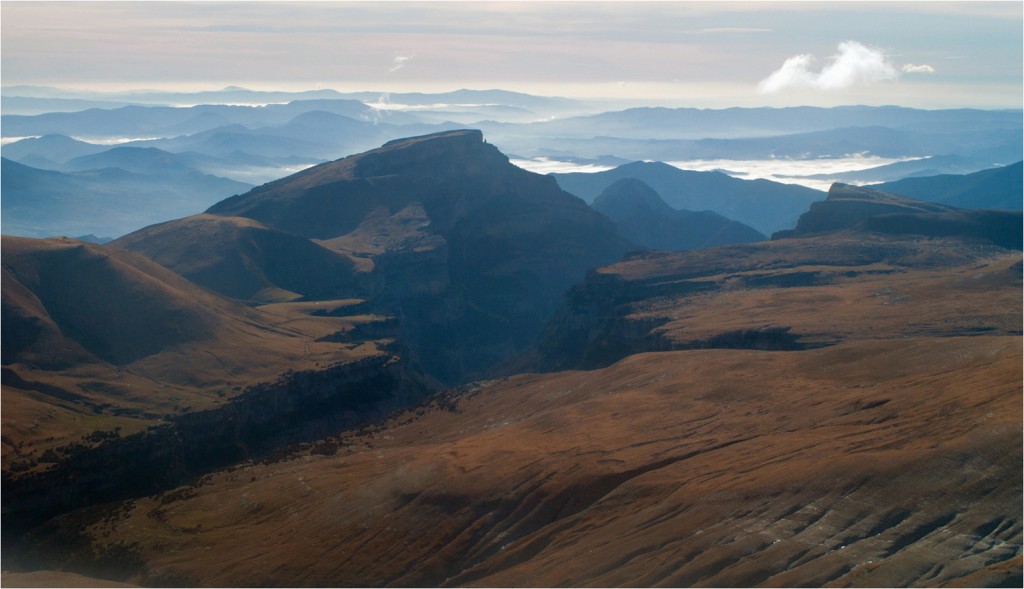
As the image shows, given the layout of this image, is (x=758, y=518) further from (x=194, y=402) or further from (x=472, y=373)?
(x=472, y=373)

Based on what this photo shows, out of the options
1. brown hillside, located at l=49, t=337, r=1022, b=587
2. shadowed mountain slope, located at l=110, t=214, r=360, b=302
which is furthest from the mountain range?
shadowed mountain slope, located at l=110, t=214, r=360, b=302

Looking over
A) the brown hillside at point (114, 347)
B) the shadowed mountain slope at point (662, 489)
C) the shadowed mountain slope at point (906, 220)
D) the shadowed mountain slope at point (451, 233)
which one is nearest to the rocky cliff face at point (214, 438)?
the brown hillside at point (114, 347)

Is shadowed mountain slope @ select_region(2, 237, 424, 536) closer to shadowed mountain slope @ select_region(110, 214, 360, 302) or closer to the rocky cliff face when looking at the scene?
the rocky cliff face

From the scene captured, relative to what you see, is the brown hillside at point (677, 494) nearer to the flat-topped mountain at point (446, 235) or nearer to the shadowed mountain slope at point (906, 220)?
the flat-topped mountain at point (446, 235)

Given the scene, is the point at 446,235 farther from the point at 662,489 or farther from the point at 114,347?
the point at 662,489

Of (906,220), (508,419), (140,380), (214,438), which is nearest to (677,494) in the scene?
(508,419)

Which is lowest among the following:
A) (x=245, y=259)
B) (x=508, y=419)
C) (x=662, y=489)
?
(x=508, y=419)

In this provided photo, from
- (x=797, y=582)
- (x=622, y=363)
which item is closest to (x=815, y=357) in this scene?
(x=622, y=363)
